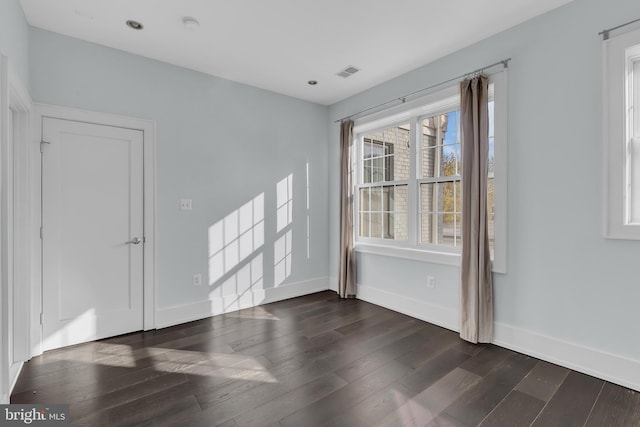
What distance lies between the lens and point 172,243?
3.35m

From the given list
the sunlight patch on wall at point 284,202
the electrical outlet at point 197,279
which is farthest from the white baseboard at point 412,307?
the electrical outlet at point 197,279

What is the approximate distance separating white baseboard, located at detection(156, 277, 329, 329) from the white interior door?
0.28 m

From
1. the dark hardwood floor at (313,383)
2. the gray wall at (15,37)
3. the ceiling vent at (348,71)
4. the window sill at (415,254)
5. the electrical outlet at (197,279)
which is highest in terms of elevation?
the ceiling vent at (348,71)

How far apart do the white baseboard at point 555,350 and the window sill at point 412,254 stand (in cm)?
49

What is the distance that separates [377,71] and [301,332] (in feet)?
9.87

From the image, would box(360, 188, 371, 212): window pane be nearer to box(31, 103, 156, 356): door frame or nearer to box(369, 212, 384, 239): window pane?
box(369, 212, 384, 239): window pane

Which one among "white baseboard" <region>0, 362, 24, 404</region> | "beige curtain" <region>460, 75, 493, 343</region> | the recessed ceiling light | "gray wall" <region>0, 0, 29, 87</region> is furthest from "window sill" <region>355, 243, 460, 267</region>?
"gray wall" <region>0, 0, 29, 87</region>

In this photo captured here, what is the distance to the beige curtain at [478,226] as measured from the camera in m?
2.79

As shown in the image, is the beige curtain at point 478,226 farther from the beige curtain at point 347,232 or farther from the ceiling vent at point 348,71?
the beige curtain at point 347,232

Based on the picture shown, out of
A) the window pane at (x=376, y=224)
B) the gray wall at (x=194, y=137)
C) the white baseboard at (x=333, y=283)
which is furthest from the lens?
the white baseboard at (x=333, y=283)

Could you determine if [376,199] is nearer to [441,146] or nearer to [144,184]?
[441,146]

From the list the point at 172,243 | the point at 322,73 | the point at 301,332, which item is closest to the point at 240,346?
the point at 301,332

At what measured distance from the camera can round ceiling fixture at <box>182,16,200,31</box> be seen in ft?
8.45

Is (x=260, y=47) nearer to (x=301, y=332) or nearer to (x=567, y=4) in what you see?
(x=567, y=4)
